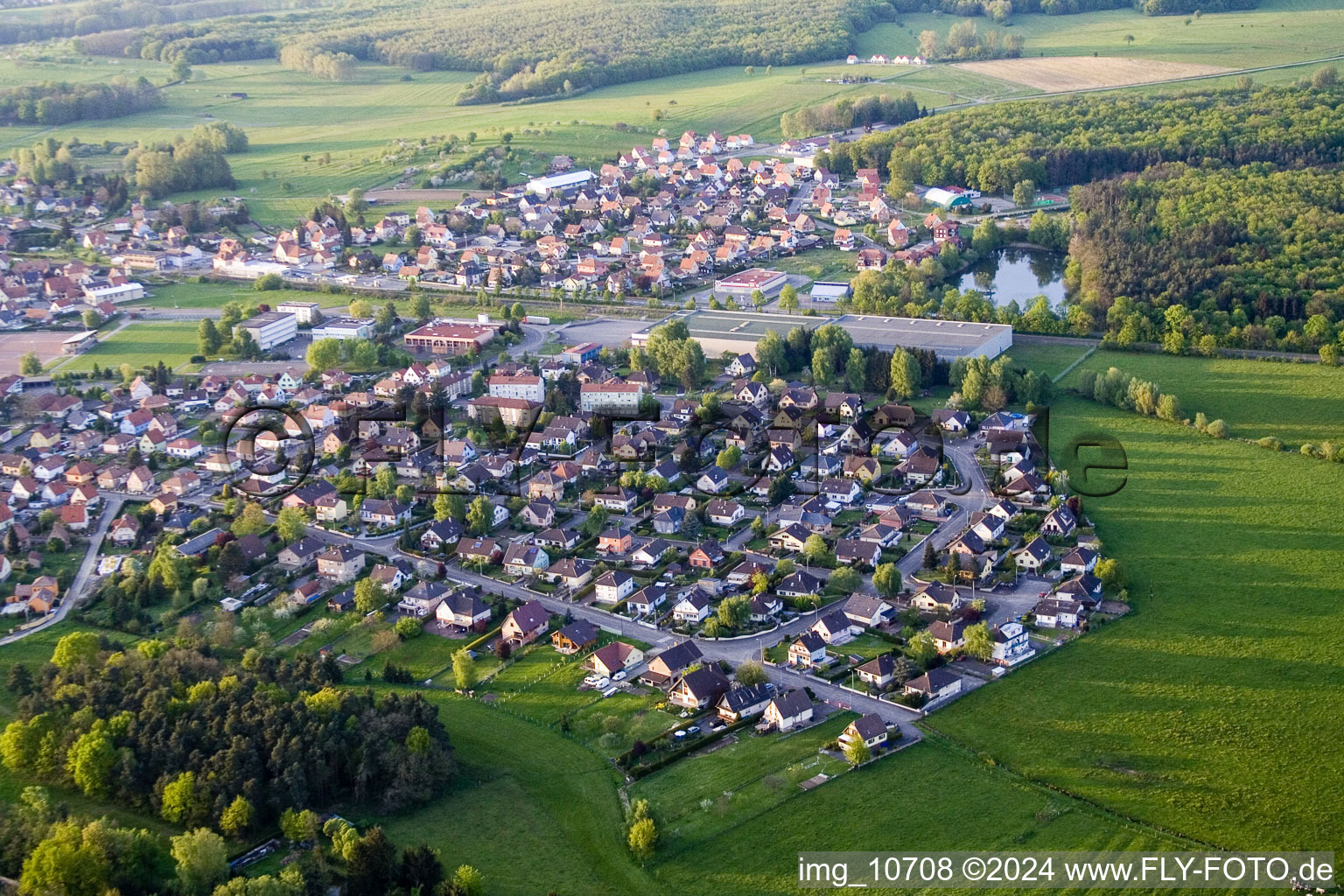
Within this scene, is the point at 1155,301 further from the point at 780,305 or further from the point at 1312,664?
the point at 1312,664

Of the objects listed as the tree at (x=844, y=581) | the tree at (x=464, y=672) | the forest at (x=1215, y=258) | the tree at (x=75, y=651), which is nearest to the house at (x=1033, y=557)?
the tree at (x=844, y=581)

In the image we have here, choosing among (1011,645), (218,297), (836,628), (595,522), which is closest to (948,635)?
(1011,645)

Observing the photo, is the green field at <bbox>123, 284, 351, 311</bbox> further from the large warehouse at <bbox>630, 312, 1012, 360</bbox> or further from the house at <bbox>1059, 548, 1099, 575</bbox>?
the house at <bbox>1059, 548, 1099, 575</bbox>

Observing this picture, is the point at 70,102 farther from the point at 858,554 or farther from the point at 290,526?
the point at 858,554

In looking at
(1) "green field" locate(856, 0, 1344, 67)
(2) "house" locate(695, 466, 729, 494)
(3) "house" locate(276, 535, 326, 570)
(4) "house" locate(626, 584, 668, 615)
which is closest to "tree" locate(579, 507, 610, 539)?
(2) "house" locate(695, 466, 729, 494)

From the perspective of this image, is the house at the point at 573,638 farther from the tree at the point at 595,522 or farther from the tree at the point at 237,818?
the tree at the point at 237,818
